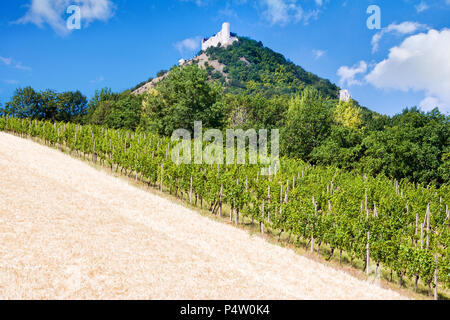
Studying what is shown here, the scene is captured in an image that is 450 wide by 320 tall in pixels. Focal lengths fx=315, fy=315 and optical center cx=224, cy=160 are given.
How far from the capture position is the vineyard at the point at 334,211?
12133mm

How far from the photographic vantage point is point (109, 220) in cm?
1255

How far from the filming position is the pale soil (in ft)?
25.7

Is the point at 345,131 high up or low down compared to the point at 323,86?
down

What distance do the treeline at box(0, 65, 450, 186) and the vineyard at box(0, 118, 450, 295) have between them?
171 inches

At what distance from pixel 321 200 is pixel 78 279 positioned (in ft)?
45.8

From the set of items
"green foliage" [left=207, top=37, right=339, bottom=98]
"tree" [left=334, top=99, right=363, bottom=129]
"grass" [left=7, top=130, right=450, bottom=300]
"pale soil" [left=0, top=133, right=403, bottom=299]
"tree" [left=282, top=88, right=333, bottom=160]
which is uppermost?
"green foliage" [left=207, top=37, right=339, bottom=98]

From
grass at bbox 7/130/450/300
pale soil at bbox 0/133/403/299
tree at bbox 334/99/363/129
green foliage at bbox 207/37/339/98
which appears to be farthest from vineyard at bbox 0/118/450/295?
green foliage at bbox 207/37/339/98

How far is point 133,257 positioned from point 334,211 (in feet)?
36.1

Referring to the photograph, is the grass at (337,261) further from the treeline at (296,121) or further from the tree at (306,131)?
the tree at (306,131)

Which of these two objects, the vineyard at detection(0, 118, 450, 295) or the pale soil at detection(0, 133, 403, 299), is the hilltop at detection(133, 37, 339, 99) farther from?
the pale soil at detection(0, 133, 403, 299)

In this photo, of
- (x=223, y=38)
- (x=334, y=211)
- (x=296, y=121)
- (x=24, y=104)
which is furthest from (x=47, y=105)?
(x=223, y=38)

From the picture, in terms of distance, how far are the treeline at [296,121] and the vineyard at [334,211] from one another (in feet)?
14.2
